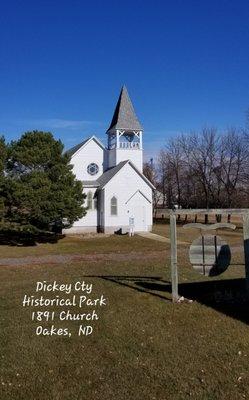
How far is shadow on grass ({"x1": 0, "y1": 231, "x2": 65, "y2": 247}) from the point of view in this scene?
2998 centimetres

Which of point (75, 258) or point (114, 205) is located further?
point (114, 205)

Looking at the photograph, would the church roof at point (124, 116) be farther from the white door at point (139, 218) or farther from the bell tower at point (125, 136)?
the white door at point (139, 218)

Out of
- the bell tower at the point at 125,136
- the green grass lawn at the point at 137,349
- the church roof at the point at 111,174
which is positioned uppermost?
the bell tower at the point at 125,136

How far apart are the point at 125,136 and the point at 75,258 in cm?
1982

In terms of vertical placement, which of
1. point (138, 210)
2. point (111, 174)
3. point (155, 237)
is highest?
point (111, 174)

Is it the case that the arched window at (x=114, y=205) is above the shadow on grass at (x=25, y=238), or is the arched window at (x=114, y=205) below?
above

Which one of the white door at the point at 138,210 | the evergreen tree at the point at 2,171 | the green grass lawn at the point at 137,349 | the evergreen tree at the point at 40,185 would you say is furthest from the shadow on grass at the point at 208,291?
the white door at the point at 138,210

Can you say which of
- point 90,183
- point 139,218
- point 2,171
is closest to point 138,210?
point 139,218

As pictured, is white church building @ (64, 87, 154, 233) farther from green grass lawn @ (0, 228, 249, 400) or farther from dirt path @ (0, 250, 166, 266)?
green grass lawn @ (0, 228, 249, 400)

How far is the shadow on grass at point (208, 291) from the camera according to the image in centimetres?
1026

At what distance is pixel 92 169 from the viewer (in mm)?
38719

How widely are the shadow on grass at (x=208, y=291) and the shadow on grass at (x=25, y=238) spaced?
16.0 metres

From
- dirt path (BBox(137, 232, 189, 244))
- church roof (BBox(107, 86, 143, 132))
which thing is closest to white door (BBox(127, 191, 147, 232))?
dirt path (BBox(137, 232, 189, 244))

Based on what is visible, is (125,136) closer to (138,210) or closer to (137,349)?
(138,210)
